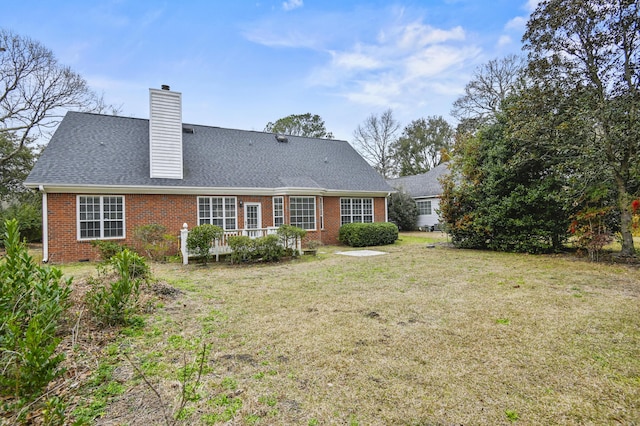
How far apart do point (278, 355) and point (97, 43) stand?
16.7 metres

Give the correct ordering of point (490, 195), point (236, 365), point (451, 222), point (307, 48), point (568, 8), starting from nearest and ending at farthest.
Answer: point (236, 365), point (568, 8), point (490, 195), point (451, 222), point (307, 48)

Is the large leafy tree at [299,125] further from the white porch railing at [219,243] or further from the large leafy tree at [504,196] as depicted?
the white porch railing at [219,243]

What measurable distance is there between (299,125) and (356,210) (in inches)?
955

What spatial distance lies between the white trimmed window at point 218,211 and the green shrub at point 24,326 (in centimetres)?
930

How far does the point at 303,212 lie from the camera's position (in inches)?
583

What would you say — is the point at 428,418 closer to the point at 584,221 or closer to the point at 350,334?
the point at 350,334

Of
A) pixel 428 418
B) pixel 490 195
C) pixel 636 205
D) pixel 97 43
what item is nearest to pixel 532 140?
pixel 490 195

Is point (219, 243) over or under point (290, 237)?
under

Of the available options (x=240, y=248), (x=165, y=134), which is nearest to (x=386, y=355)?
(x=240, y=248)

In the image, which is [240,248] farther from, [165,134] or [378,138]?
[378,138]

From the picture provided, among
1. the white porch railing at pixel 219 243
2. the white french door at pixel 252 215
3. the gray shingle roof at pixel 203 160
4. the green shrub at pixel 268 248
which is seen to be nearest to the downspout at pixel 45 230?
the gray shingle roof at pixel 203 160

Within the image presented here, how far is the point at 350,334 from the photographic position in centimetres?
441

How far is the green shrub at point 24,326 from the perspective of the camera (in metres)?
2.63

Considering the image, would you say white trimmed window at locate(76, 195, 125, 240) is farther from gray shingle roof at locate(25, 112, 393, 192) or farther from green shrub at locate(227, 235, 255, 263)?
green shrub at locate(227, 235, 255, 263)
